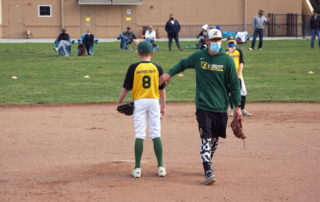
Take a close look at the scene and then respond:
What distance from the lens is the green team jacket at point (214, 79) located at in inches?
269

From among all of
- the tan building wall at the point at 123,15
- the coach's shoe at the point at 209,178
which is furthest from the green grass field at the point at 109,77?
the tan building wall at the point at 123,15

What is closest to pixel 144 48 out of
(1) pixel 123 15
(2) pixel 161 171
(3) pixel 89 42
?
(2) pixel 161 171

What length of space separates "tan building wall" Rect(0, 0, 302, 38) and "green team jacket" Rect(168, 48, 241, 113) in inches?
1620

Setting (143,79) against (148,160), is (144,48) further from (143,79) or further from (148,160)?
(148,160)

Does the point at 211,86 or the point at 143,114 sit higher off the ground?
the point at 211,86

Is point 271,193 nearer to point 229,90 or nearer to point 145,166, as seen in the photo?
point 229,90

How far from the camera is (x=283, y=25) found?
5031 cm

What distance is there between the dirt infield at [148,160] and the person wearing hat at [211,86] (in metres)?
0.61

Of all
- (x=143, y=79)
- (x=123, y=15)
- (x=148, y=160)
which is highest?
(x=123, y=15)

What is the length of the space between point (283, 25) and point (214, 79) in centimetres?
4524

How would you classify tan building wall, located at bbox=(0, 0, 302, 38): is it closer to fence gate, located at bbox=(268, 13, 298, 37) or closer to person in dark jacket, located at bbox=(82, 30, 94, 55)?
fence gate, located at bbox=(268, 13, 298, 37)

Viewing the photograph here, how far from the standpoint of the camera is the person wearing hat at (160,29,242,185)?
6.83m

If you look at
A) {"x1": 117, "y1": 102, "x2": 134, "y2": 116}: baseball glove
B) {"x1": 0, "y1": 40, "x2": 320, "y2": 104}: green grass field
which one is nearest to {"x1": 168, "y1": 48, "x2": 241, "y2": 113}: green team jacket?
{"x1": 117, "y1": 102, "x2": 134, "y2": 116}: baseball glove

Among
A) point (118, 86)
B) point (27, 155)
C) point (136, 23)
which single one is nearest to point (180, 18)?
point (136, 23)
